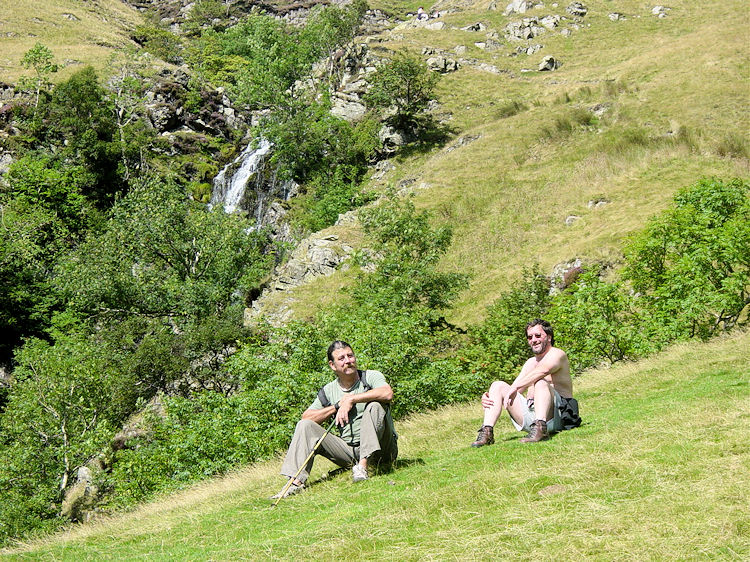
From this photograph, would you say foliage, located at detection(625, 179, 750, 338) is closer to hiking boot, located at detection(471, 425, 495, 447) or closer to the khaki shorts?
the khaki shorts

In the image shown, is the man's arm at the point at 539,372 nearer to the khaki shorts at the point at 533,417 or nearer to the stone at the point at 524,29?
the khaki shorts at the point at 533,417

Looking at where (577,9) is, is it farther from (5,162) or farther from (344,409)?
(344,409)

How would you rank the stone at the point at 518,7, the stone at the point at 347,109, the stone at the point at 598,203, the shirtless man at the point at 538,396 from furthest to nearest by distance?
the stone at the point at 518,7
the stone at the point at 347,109
the stone at the point at 598,203
the shirtless man at the point at 538,396

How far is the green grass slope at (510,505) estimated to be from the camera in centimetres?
456

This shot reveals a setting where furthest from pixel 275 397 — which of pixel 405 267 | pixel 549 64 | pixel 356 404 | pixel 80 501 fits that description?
pixel 549 64

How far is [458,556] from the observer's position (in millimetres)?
4555

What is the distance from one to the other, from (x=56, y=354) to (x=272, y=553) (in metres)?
31.2

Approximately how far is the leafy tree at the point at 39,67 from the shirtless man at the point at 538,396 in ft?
232

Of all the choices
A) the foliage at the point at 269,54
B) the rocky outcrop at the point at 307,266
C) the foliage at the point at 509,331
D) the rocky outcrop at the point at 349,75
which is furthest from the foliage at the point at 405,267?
the foliage at the point at 269,54

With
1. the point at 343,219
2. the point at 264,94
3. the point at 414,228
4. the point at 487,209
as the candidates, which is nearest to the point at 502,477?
the point at 414,228

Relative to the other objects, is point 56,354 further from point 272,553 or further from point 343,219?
point 272,553

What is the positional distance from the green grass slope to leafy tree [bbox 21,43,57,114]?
6974 centimetres

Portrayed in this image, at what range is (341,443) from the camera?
27.8 ft

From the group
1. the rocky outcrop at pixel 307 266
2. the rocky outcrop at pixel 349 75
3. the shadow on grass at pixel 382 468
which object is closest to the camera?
the shadow on grass at pixel 382 468
